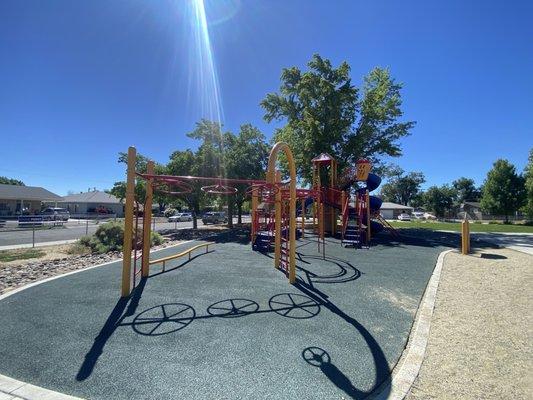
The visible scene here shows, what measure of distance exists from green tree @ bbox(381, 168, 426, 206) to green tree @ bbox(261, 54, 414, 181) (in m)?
72.1

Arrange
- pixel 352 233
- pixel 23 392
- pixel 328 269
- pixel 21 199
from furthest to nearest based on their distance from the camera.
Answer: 1. pixel 21 199
2. pixel 352 233
3. pixel 328 269
4. pixel 23 392

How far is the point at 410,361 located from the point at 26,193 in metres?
52.9

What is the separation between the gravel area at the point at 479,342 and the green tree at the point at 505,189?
51.7 meters

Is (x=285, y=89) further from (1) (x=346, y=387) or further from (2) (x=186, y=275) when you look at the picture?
(1) (x=346, y=387)

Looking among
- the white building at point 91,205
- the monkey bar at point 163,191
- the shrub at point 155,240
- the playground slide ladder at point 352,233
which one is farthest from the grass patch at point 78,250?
the white building at point 91,205

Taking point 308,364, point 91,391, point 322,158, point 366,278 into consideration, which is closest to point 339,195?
point 322,158

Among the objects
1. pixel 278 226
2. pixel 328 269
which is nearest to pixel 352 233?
pixel 328 269

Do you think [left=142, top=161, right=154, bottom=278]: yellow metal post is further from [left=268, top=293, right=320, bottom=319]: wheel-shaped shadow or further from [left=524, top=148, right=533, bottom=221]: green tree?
[left=524, top=148, right=533, bottom=221]: green tree

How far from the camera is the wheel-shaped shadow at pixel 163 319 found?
5.36 metres

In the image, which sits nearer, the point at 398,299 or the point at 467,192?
the point at 398,299

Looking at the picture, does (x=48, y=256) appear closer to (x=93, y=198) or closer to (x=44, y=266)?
(x=44, y=266)

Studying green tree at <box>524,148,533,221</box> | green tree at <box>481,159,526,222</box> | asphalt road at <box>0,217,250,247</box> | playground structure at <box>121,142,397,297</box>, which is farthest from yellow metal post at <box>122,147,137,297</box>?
green tree at <box>481,159,526,222</box>

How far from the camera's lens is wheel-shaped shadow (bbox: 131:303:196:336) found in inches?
211

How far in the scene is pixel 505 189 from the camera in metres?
51.5
